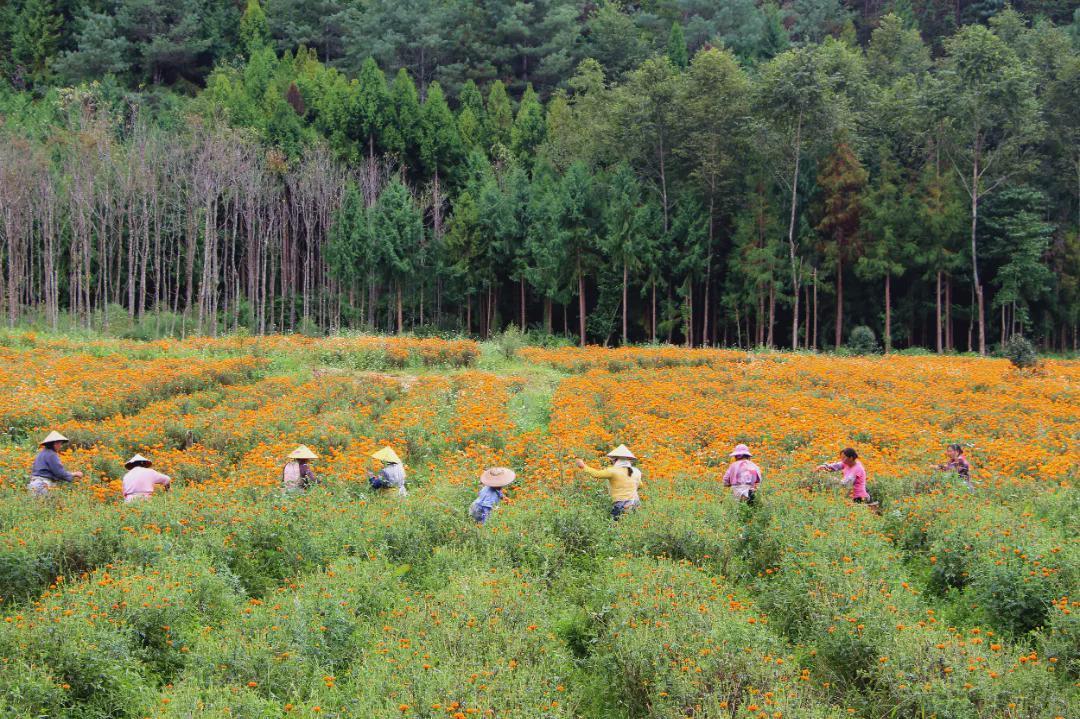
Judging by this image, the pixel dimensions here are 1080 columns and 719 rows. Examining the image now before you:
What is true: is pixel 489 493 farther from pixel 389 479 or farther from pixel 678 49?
pixel 678 49

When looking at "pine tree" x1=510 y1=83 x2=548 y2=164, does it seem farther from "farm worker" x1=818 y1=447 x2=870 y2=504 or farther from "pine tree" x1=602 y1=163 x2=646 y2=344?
"farm worker" x1=818 y1=447 x2=870 y2=504

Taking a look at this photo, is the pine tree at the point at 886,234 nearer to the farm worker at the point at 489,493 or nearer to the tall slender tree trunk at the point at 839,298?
the tall slender tree trunk at the point at 839,298

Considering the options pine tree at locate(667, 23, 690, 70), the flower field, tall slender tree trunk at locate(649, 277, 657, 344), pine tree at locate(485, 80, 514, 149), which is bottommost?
the flower field

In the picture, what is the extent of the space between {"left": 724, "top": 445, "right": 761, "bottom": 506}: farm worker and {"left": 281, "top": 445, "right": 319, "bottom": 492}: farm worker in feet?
17.8

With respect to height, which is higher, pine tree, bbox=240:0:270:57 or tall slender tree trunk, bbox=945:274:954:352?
pine tree, bbox=240:0:270:57

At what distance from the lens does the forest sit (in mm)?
39531

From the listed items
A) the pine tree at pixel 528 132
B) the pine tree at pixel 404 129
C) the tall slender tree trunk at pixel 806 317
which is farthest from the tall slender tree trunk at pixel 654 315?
the pine tree at pixel 404 129

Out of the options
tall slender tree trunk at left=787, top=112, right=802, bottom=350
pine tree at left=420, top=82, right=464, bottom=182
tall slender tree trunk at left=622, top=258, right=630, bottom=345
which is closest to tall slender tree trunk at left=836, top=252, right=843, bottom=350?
tall slender tree trunk at left=787, top=112, right=802, bottom=350

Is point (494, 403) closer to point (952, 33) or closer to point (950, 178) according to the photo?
point (950, 178)

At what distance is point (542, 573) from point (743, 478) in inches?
141

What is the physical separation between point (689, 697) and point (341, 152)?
50.0 meters

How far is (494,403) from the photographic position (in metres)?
16.8

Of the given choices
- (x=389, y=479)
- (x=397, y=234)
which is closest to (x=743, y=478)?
(x=389, y=479)

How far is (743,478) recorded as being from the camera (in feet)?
34.4
